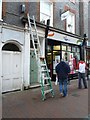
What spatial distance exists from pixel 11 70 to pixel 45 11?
17.4ft

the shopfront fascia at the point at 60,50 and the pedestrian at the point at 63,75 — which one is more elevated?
the shopfront fascia at the point at 60,50

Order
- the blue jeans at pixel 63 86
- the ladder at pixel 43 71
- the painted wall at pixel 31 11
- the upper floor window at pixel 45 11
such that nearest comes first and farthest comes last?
the ladder at pixel 43 71 < the blue jeans at pixel 63 86 < the painted wall at pixel 31 11 < the upper floor window at pixel 45 11

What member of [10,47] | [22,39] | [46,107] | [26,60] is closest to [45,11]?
[22,39]

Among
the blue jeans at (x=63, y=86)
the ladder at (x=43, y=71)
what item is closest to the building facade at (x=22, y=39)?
the ladder at (x=43, y=71)

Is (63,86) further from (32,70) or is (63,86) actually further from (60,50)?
(60,50)

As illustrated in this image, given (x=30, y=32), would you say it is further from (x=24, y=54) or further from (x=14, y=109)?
(x=14, y=109)

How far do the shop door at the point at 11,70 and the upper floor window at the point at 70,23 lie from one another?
6.70 m

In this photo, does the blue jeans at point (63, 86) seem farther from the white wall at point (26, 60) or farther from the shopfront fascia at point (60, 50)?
the shopfront fascia at point (60, 50)

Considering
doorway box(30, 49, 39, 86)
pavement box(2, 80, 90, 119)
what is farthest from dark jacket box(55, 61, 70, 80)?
doorway box(30, 49, 39, 86)

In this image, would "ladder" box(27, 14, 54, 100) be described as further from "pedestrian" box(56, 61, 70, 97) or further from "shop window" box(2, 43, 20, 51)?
"shop window" box(2, 43, 20, 51)

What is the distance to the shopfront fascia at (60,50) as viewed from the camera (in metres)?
15.6

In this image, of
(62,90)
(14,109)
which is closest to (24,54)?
(62,90)

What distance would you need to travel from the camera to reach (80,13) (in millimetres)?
19578

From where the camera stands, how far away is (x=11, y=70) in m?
11.6
